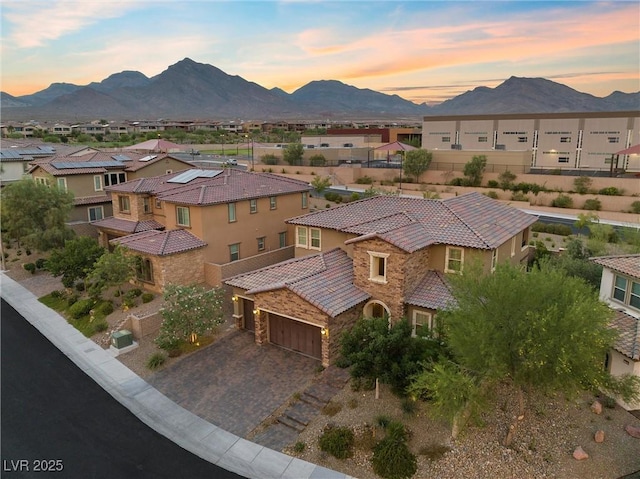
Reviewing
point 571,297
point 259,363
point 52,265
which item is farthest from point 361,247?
point 52,265

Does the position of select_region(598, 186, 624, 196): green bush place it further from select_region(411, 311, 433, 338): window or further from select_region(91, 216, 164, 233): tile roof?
select_region(91, 216, 164, 233): tile roof

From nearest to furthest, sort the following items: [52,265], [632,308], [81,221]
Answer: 1. [632,308]
2. [52,265]
3. [81,221]

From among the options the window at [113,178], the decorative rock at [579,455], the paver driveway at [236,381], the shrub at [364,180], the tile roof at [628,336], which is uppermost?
the window at [113,178]

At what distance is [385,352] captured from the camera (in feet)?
56.1

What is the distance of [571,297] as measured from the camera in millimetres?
13547

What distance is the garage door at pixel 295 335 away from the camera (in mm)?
22203

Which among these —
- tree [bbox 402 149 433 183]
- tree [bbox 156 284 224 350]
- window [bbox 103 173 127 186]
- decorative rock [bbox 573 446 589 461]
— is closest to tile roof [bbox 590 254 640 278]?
decorative rock [bbox 573 446 589 461]

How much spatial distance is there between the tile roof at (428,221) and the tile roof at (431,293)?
6.03 feet

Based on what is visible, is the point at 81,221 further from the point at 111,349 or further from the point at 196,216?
the point at 111,349

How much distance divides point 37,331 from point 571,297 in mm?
27293

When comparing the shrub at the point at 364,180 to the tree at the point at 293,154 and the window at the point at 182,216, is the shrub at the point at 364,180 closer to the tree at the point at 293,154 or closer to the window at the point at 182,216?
the tree at the point at 293,154

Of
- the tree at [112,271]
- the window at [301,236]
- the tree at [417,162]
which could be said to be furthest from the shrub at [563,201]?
the tree at [112,271]

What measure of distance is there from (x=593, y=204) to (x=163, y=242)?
4518cm

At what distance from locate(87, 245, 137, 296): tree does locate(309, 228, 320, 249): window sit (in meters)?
11.2
